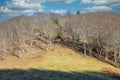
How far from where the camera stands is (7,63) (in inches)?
2960

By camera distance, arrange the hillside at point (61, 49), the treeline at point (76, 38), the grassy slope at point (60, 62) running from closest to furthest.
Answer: the grassy slope at point (60, 62), the hillside at point (61, 49), the treeline at point (76, 38)

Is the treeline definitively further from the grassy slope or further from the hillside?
the grassy slope

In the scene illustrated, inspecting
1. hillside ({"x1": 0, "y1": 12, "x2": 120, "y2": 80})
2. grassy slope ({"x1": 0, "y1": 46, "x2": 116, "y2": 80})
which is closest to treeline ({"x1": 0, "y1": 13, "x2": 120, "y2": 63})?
hillside ({"x1": 0, "y1": 12, "x2": 120, "y2": 80})

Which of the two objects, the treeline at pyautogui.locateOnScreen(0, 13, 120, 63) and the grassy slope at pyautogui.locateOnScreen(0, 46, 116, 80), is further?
the treeline at pyautogui.locateOnScreen(0, 13, 120, 63)

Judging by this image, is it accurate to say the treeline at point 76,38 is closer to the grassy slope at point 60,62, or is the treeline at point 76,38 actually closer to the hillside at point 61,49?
the hillside at point 61,49

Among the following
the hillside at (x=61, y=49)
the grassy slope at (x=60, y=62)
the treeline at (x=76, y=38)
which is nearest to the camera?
the grassy slope at (x=60, y=62)

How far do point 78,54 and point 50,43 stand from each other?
1411 cm

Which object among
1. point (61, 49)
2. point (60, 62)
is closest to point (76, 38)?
point (61, 49)

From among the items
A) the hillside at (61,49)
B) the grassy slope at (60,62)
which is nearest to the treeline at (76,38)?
the hillside at (61,49)

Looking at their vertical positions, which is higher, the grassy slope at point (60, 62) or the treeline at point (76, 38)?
the treeline at point (76, 38)

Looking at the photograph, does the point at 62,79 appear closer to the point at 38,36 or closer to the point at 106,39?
the point at 106,39

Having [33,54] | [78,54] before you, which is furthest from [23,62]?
[78,54]

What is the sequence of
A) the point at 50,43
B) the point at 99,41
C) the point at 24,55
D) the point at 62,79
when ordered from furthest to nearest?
the point at 50,43 < the point at 99,41 < the point at 24,55 < the point at 62,79

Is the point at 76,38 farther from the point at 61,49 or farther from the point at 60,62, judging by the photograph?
the point at 60,62
